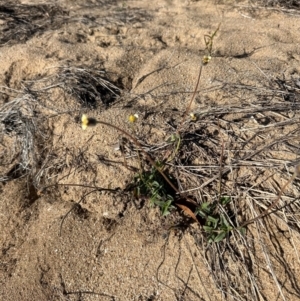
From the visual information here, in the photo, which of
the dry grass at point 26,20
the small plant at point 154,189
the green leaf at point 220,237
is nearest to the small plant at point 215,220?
the green leaf at point 220,237

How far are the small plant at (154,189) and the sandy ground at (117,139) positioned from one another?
6 cm

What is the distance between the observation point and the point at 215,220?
1.77m

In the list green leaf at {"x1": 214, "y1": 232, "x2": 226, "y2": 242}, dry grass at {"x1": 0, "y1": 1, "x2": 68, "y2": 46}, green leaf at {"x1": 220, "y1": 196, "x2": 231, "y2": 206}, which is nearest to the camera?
green leaf at {"x1": 214, "y1": 232, "x2": 226, "y2": 242}

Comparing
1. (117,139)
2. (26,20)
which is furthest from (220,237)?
(26,20)

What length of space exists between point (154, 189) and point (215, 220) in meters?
0.32

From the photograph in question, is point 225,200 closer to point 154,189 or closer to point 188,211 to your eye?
point 188,211

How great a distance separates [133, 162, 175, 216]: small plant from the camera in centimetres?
184

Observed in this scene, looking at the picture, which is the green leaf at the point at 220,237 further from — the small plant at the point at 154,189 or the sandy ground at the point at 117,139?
the small plant at the point at 154,189

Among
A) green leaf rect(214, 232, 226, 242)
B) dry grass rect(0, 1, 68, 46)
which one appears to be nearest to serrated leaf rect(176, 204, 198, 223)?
green leaf rect(214, 232, 226, 242)

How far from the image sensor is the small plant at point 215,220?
1762 millimetres

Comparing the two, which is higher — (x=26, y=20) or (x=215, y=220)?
(x=26, y=20)

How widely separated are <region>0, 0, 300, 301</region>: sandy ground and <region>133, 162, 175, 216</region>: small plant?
6cm

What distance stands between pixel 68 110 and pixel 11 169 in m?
0.46

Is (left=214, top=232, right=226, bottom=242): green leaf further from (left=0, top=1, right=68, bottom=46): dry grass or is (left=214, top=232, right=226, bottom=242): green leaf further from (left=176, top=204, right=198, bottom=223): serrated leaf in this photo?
(left=0, top=1, right=68, bottom=46): dry grass
